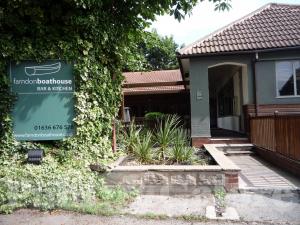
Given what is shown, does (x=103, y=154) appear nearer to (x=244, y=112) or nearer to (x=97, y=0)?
(x=97, y=0)

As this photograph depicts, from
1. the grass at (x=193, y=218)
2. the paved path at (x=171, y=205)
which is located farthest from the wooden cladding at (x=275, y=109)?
the grass at (x=193, y=218)

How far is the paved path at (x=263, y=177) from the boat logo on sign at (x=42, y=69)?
4400 mm

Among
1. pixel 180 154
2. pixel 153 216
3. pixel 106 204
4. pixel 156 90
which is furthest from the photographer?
pixel 156 90

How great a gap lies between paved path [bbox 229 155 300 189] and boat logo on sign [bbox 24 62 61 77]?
4.40 meters

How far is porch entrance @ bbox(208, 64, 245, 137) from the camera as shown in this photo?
15.3 metres

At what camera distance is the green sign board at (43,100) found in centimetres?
745

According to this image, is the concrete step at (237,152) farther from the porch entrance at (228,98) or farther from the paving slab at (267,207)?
the paving slab at (267,207)

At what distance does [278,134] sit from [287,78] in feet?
14.7

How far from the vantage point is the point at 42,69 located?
7.49 m

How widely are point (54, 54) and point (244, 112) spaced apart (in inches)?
335

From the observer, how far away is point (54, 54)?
24.4ft

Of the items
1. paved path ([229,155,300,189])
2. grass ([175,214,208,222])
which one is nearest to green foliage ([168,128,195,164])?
paved path ([229,155,300,189])

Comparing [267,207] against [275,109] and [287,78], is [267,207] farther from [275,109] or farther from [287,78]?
[287,78]

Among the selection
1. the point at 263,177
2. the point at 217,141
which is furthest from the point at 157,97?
the point at 263,177
